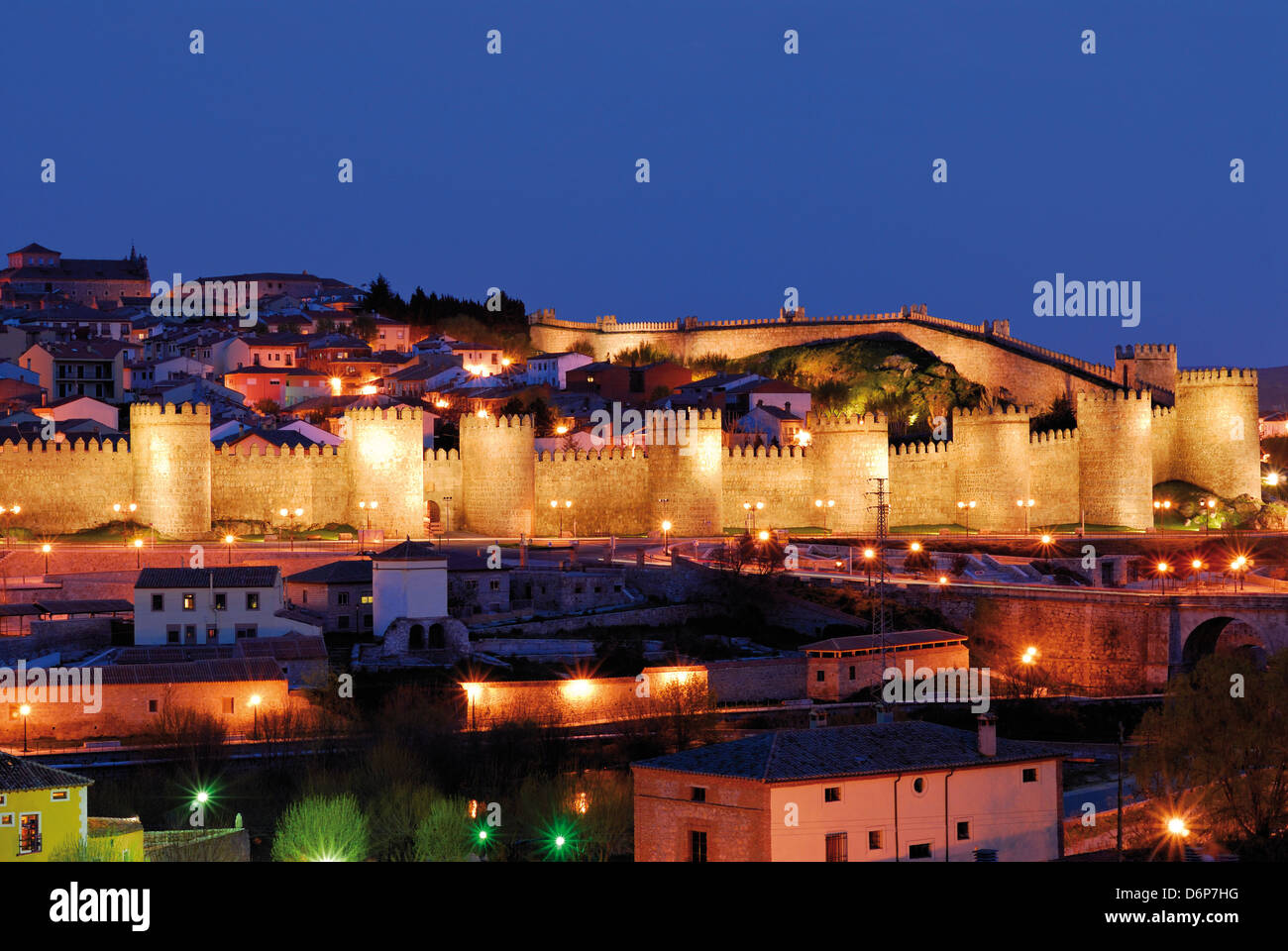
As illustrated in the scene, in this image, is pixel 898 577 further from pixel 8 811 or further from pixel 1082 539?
pixel 8 811

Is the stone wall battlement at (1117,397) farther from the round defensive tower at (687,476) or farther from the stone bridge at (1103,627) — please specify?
the stone bridge at (1103,627)

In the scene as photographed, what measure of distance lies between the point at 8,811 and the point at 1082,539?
90.1 feet

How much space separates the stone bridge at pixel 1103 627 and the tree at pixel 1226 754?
8519 millimetres

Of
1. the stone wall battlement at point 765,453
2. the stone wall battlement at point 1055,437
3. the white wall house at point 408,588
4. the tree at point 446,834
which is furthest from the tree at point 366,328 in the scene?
the tree at point 446,834

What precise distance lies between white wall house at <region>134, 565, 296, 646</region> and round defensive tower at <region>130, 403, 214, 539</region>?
6.67 meters

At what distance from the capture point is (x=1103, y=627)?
112ft

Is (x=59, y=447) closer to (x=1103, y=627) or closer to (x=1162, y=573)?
(x=1103, y=627)

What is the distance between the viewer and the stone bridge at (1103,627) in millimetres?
33375

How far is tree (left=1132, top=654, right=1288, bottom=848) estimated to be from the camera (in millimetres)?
22234

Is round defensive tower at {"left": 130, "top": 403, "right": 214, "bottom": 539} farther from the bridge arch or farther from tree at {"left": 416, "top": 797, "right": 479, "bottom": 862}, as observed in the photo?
the bridge arch

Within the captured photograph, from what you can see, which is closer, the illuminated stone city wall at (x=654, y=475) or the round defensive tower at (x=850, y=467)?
the illuminated stone city wall at (x=654, y=475)
